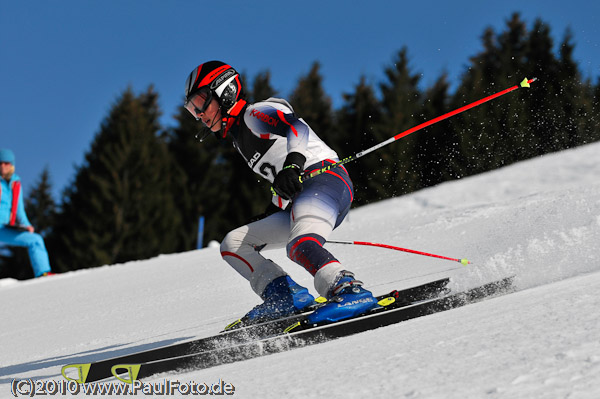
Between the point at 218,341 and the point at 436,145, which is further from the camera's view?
the point at 436,145

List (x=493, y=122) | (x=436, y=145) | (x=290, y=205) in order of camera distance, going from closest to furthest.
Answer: (x=290, y=205), (x=493, y=122), (x=436, y=145)

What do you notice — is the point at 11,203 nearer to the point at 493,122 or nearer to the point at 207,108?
the point at 207,108

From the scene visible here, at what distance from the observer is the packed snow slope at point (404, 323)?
1.96m

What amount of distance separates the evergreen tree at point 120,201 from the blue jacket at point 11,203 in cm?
1576

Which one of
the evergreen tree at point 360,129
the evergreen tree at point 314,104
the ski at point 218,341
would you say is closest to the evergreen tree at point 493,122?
the evergreen tree at point 360,129

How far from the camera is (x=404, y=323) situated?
9.84ft

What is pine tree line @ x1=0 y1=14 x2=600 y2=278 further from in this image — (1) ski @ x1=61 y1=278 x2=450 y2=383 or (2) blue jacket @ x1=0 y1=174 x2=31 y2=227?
(1) ski @ x1=61 y1=278 x2=450 y2=383

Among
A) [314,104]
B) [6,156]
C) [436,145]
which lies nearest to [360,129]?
[314,104]

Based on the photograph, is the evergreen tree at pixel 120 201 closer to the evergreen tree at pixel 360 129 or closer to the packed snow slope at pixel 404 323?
the evergreen tree at pixel 360 129

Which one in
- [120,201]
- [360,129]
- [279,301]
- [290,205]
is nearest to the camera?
[279,301]

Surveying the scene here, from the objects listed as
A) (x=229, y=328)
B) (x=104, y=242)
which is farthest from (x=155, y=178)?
(x=229, y=328)

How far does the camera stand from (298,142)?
3299mm

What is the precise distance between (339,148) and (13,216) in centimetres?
2119

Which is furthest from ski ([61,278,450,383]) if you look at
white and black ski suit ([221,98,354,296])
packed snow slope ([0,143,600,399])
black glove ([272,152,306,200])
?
black glove ([272,152,306,200])
